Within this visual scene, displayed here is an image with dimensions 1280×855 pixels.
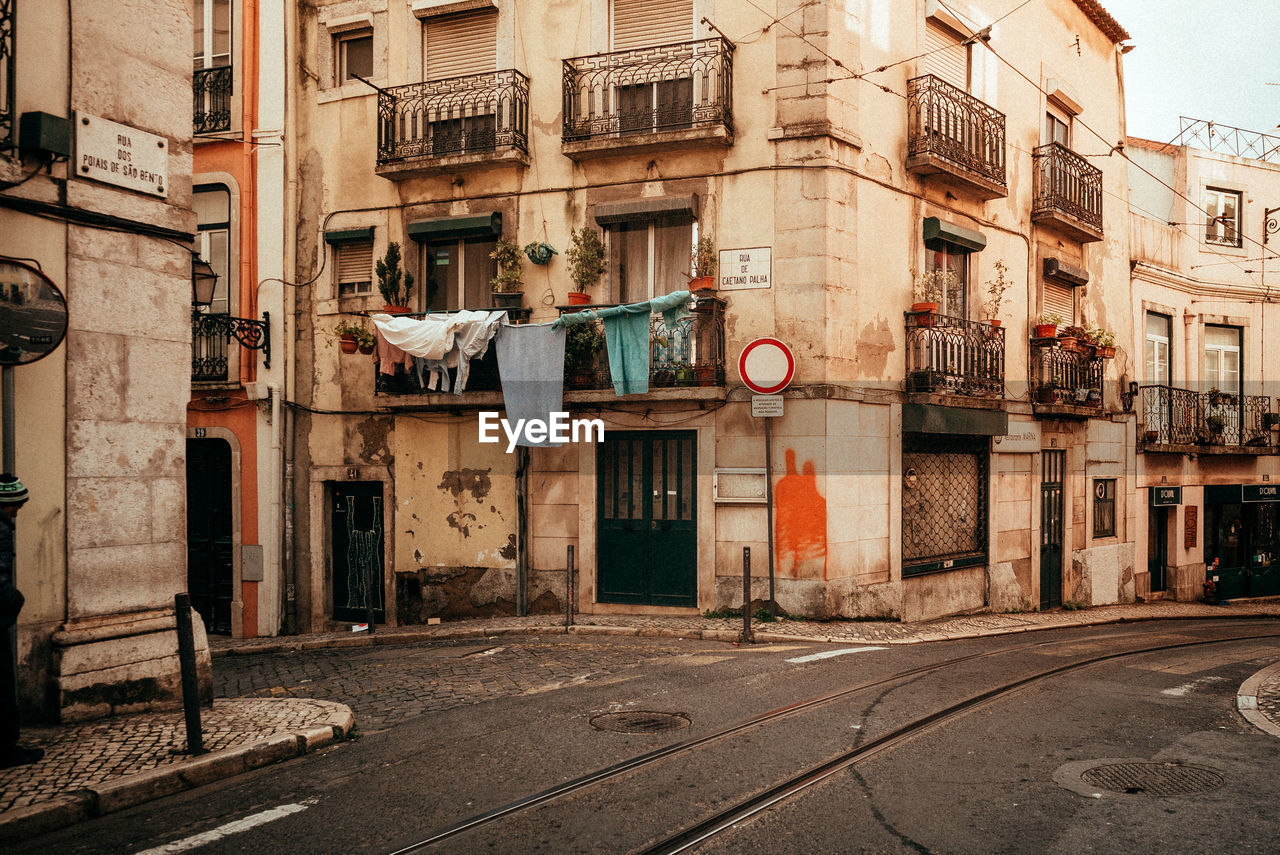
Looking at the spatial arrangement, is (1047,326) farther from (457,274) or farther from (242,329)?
(242,329)

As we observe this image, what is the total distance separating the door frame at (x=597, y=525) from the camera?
13.0 m

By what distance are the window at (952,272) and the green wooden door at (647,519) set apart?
15.7 feet

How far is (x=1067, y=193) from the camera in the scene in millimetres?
17156

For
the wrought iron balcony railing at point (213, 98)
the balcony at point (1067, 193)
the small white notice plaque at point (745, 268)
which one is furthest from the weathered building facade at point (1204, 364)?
the wrought iron balcony railing at point (213, 98)

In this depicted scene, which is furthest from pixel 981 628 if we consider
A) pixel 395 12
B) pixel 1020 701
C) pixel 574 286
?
pixel 395 12

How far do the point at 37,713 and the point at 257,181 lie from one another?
35.0 feet

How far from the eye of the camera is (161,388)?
771 centimetres

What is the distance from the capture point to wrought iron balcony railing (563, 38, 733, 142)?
1284 cm

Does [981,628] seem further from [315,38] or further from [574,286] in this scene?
[315,38]

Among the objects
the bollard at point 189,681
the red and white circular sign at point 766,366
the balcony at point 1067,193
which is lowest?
the bollard at point 189,681

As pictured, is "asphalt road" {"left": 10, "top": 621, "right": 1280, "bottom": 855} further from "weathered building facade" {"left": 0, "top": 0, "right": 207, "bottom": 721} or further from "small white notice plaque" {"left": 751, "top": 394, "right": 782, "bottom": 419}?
"small white notice plaque" {"left": 751, "top": 394, "right": 782, "bottom": 419}

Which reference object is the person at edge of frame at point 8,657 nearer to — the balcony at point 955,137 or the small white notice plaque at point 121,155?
the small white notice plaque at point 121,155

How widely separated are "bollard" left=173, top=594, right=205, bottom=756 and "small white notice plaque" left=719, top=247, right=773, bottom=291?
8.58 meters

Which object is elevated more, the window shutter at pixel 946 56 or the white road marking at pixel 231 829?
the window shutter at pixel 946 56
